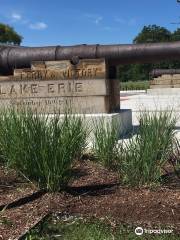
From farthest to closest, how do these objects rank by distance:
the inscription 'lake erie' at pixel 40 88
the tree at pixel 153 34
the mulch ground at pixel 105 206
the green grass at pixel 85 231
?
the tree at pixel 153 34
the inscription 'lake erie' at pixel 40 88
the mulch ground at pixel 105 206
the green grass at pixel 85 231

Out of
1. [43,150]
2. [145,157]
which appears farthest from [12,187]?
[145,157]

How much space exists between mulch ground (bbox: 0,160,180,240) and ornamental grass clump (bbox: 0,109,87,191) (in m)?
0.20

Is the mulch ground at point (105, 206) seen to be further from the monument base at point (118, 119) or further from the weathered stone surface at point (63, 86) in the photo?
the weathered stone surface at point (63, 86)

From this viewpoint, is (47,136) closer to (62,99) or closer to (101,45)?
(62,99)

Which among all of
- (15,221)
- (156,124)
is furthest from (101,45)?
(15,221)

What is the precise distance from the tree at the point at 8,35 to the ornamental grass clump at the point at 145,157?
85807mm

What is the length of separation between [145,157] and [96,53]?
6.09 metres

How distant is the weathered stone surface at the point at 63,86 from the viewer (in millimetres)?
10906

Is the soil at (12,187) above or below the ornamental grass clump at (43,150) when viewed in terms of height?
below

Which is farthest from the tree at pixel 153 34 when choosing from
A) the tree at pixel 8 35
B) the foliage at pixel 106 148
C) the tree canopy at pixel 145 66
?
the foliage at pixel 106 148

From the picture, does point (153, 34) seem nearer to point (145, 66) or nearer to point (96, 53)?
point (145, 66)

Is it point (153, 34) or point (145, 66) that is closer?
point (145, 66)

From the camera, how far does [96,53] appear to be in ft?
38.2

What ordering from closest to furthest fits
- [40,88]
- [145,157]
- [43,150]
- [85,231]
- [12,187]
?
[85,231]
[43,150]
[145,157]
[12,187]
[40,88]
